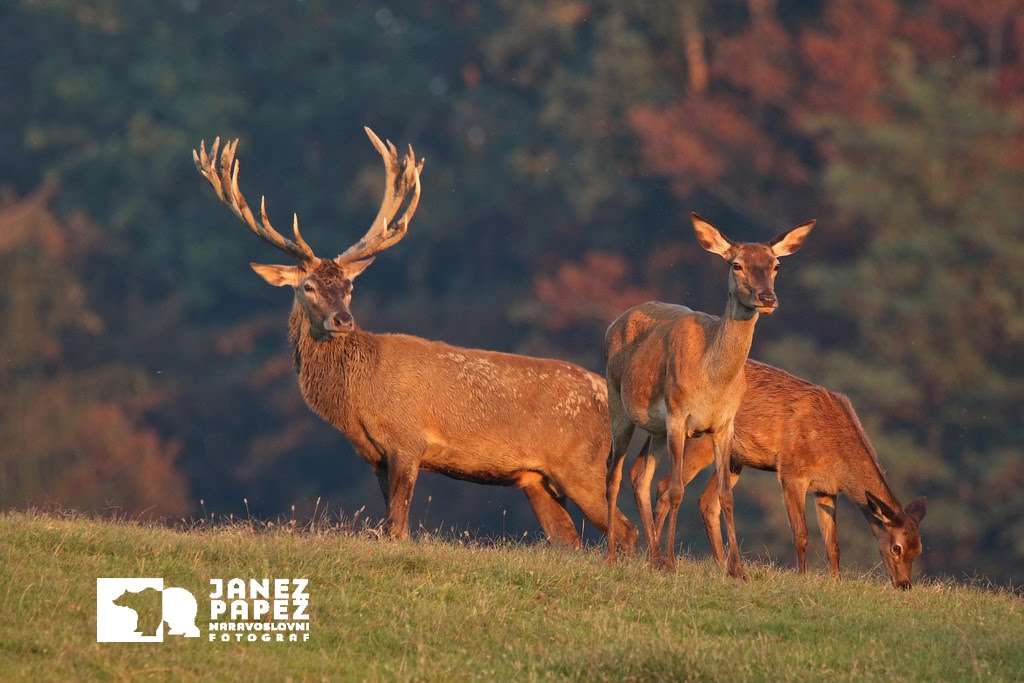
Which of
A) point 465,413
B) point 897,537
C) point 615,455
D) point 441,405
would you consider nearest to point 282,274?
point 441,405

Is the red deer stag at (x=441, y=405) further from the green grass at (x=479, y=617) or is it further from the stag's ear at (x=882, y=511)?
the stag's ear at (x=882, y=511)

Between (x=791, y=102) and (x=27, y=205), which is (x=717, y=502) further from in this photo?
(x=27, y=205)

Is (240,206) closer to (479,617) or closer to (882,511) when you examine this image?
(882,511)

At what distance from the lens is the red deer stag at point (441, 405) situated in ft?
40.4

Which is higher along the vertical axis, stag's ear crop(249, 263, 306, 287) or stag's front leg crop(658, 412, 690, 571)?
stag's ear crop(249, 263, 306, 287)

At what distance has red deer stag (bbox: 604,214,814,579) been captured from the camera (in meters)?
10.5

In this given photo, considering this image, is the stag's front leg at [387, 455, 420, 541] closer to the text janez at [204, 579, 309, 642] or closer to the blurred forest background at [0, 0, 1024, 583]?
the text janez at [204, 579, 309, 642]

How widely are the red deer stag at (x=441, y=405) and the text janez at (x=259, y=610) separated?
2.83 metres

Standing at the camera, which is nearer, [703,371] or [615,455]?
[703,371]

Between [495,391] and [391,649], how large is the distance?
4412 millimetres

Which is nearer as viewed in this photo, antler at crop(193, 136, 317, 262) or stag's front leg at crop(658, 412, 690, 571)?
stag's front leg at crop(658, 412, 690, 571)

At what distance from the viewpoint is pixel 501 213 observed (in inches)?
1508

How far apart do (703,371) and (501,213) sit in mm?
27761

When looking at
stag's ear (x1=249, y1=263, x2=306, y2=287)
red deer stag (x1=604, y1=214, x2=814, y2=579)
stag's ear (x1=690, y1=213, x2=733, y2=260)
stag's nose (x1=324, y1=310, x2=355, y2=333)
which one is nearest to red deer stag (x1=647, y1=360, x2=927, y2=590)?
red deer stag (x1=604, y1=214, x2=814, y2=579)
